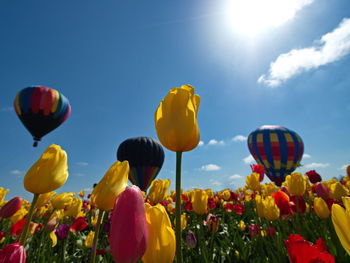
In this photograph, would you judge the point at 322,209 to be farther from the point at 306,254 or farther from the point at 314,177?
the point at 314,177

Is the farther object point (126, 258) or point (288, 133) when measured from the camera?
point (288, 133)

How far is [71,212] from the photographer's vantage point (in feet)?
13.1

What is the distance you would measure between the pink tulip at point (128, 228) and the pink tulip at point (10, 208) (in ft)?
8.23

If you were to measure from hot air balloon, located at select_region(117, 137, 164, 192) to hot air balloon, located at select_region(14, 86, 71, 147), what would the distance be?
657 centimetres

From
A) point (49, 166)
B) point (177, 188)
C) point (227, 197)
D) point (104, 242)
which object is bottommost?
point (104, 242)

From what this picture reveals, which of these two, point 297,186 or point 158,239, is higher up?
point 297,186

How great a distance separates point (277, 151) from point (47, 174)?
837 inches

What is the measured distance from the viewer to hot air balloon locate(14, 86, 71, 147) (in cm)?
1754

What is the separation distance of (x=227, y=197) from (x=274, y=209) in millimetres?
5152

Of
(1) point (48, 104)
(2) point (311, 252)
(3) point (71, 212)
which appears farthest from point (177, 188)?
(1) point (48, 104)

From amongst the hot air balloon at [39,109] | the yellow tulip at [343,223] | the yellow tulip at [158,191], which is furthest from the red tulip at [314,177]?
the hot air balloon at [39,109]

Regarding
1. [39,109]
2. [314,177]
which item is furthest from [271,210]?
[39,109]

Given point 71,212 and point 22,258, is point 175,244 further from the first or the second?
point 71,212

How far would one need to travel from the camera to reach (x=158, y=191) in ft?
10.6
